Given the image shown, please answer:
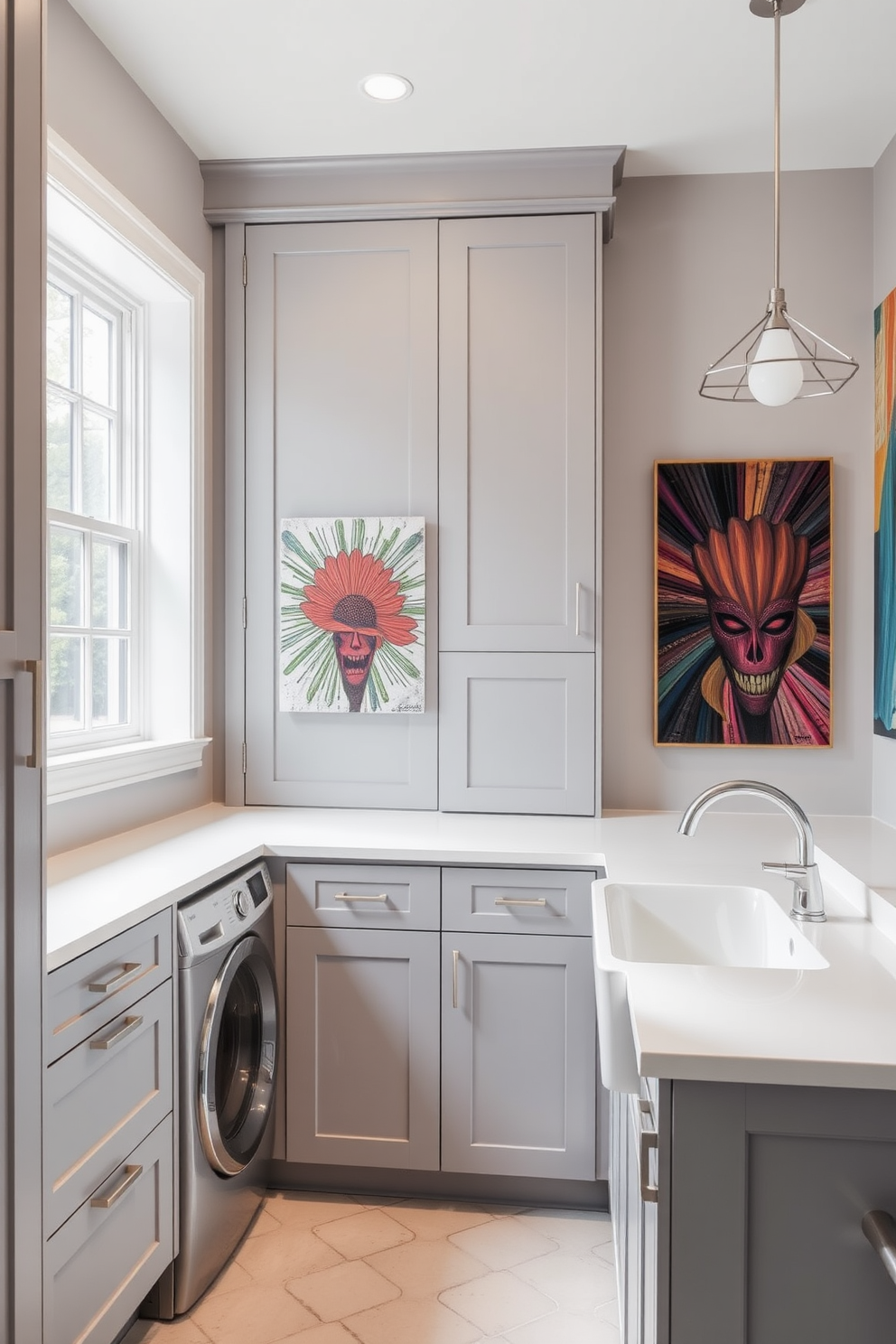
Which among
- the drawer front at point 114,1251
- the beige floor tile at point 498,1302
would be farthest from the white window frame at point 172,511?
the beige floor tile at point 498,1302

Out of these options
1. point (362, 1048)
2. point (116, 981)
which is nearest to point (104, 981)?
point (116, 981)

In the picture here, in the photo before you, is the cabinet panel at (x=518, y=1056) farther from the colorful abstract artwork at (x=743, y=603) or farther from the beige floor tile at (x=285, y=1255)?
the colorful abstract artwork at (x=743, y=603)

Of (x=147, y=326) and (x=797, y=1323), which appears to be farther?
(x=147, y=326)

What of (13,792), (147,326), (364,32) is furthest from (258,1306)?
(364,32)

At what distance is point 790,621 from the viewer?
9.42 feet

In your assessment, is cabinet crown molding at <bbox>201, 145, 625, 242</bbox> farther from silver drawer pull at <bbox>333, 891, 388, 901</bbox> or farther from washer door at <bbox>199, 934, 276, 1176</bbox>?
washer door at <bbox>199, 934, 276, 1176</bbox>

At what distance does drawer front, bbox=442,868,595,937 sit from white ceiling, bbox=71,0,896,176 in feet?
6.52

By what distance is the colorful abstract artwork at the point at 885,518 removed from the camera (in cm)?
263

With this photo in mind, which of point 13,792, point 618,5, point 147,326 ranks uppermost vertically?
point 618,5

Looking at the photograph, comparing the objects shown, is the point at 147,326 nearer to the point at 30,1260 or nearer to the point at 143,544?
the point at 143,544

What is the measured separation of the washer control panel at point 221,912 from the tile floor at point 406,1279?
0.75 metres

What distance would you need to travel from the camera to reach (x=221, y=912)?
204 cm

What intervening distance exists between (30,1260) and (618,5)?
8.64 feet

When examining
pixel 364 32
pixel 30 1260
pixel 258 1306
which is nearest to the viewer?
pixel 30 1260
